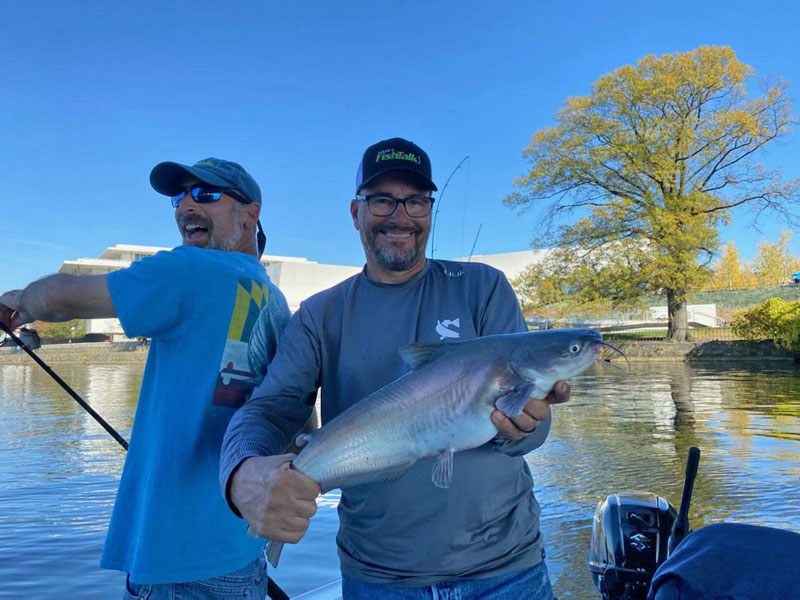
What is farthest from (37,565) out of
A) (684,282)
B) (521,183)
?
(521,183)

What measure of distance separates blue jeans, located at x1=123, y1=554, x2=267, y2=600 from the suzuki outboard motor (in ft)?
5.24

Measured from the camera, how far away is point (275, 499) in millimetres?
1824

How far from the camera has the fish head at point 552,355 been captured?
1982 mm

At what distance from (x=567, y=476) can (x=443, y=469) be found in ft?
21.8

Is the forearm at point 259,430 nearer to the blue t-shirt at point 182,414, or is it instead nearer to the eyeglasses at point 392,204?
the blue t-shirt at point 182,414

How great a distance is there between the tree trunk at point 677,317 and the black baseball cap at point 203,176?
2917 cm

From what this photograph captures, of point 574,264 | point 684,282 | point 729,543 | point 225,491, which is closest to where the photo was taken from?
point 729,543

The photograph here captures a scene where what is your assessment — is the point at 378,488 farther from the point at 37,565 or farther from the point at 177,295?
the point at 37,565

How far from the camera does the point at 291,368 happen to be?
2.32m

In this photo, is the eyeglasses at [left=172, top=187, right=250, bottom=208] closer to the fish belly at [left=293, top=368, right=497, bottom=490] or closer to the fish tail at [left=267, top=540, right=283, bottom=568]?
the fish belly at [left=293, top=368, right=497, bottom=490]

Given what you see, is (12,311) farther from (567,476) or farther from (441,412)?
(567,476)

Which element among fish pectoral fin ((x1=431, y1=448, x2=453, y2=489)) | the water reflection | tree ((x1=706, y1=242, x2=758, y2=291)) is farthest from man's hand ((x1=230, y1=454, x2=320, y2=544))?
tree ((x1=706, y1=242, x2=758, y2=291))

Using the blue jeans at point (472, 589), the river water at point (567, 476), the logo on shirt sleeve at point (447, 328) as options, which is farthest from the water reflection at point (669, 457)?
the logo on shirt sleeve at point (447, 328)

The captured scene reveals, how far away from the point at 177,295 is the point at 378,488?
3.24 ft
